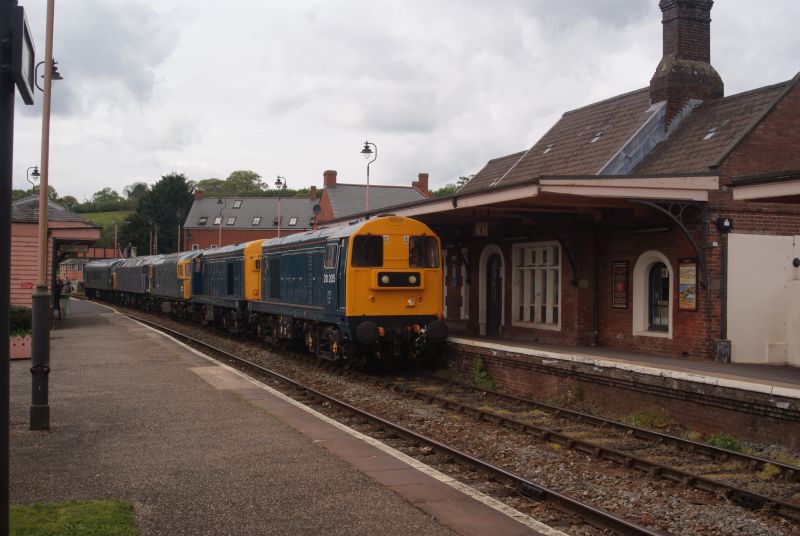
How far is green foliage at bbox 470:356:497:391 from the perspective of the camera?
50.8ft

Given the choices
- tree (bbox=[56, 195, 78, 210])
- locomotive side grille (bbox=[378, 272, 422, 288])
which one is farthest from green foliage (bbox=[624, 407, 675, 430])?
tree (bbox=[56, 195, 78, 210])

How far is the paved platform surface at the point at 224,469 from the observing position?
618 centimetres

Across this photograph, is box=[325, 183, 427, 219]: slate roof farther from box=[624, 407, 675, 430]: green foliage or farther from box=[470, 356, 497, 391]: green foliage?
box=[624, 407, 675, 430]: green foliage

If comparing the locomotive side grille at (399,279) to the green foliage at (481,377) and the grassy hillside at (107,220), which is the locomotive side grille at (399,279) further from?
the grassy hillside at (107,220)

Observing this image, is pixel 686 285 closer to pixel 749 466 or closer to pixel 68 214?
pixel 749 466

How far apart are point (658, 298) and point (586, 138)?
703cm

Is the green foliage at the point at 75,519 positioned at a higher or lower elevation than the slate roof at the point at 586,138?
lower

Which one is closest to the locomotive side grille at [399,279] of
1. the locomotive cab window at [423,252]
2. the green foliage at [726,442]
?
the locomotive cab window at [423,252]

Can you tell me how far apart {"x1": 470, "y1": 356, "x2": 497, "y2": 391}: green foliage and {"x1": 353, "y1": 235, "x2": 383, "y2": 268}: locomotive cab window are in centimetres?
282

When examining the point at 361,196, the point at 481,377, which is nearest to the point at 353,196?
the point at 361,196

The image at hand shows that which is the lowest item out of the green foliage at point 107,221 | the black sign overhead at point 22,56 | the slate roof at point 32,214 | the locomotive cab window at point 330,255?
the locomotive cab window at point 330,255

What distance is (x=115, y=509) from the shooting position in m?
6.24

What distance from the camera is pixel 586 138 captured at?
21.4 meters

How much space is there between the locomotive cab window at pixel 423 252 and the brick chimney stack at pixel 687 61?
692 cm
